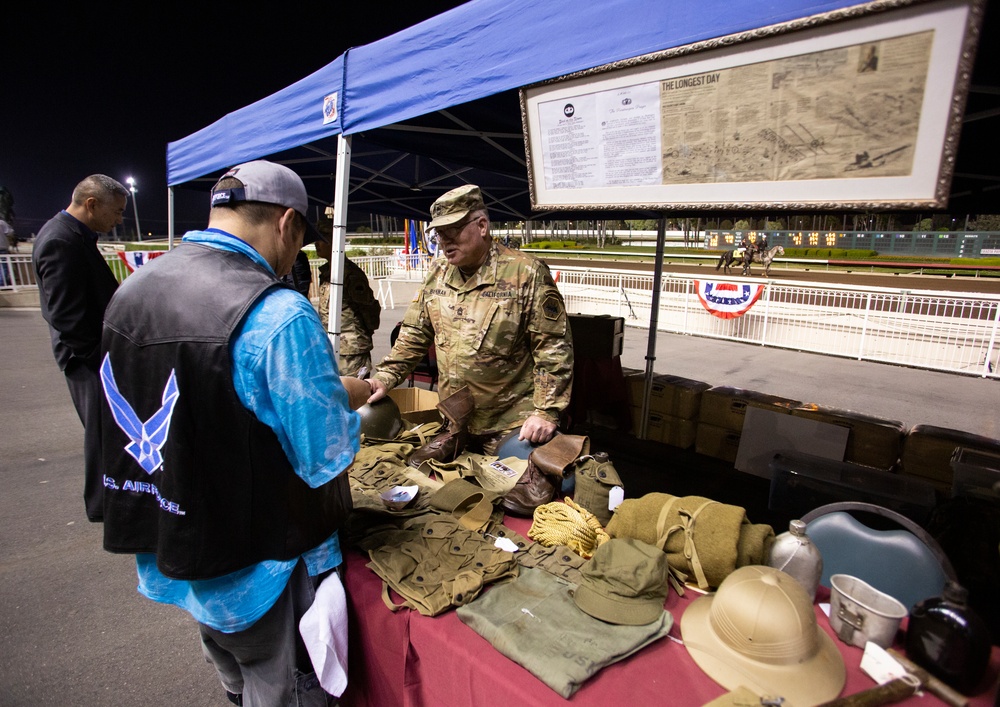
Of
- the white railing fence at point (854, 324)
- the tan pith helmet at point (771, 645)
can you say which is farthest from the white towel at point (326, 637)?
the white railing fence at point (854, 324)

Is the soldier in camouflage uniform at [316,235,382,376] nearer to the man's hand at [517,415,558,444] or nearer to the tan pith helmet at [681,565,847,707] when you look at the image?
the man's hand at [517,415,558,444]

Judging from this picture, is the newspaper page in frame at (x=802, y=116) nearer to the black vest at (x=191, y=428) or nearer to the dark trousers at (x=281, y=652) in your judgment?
the black vest at (x=191, y=428)

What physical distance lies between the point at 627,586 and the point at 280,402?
3.55ft

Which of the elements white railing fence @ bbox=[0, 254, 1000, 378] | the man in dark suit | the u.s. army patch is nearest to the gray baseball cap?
the u.s. army patch

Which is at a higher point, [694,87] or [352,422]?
[694,87]

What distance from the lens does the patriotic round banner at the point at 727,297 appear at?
971 cm

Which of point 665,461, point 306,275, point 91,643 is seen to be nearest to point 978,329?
point 665,461

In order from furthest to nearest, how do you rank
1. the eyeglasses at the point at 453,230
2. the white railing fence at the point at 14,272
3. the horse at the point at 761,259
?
the horse at the point at 761,259 → the white railing fence at the point at 14,272 → the eyeglasses at the point at 453,230

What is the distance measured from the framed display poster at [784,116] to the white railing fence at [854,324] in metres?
8.32

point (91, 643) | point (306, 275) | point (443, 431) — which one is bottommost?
point (91, 643)

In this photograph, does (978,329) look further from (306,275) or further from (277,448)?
(277,448)

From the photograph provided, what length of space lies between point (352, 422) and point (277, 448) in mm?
196

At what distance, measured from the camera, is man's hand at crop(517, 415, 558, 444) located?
2.36 metres

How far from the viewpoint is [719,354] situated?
365 inches
